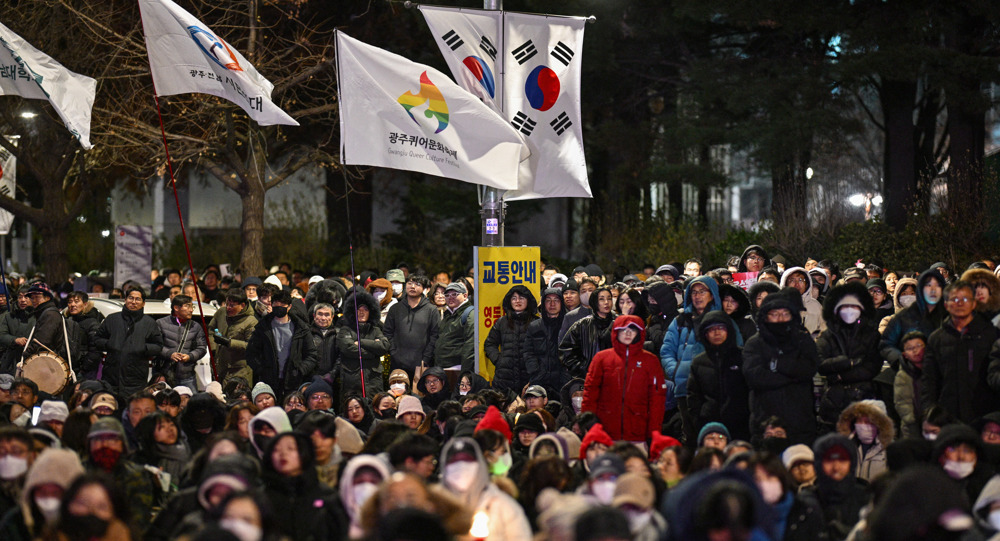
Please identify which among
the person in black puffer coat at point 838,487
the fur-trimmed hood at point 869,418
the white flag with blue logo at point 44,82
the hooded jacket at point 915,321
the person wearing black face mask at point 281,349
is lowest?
the person in black puffer coat at point 838,487

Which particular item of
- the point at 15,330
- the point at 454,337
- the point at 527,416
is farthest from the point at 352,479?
the point at 15,330

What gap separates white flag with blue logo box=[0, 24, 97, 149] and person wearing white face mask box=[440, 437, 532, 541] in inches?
276

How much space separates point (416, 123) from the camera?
11.5 m

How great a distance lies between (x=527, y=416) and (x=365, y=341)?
9.91ft

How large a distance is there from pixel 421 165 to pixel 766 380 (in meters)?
4.14

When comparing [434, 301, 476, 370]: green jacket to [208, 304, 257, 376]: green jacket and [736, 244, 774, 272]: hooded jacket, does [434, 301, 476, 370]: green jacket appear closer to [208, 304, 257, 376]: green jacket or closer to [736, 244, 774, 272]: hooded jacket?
[208, 304, 257, 376]: green jacket

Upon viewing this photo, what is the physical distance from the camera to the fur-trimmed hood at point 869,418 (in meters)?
8.68

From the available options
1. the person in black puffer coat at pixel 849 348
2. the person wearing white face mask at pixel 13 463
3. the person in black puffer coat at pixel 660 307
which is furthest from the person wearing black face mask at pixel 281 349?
the person in black puffer coat at pixel 849 348

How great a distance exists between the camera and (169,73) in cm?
1143

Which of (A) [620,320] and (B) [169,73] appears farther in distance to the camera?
(B) [169,73]

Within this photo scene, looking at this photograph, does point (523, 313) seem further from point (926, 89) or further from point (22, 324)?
point (926, 89)

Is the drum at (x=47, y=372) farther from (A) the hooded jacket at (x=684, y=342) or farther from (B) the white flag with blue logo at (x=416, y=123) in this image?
(A) the hooded jacket at (x=684, y=342)

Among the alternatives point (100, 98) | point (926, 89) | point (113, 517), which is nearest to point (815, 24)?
point (926, 89)

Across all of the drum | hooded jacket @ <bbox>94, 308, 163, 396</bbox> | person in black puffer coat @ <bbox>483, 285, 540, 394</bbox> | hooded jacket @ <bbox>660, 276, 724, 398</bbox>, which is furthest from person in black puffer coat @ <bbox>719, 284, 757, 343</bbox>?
the drum
